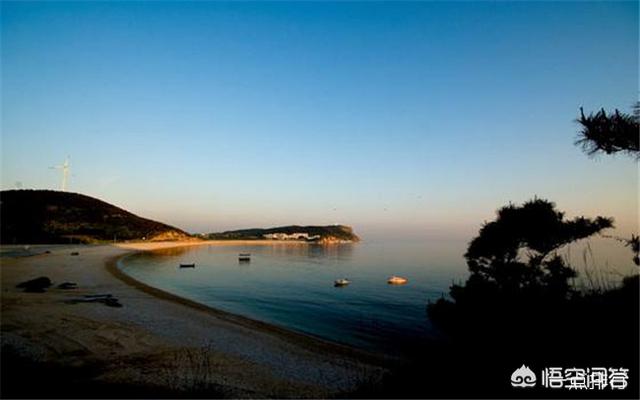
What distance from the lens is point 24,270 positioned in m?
33.8

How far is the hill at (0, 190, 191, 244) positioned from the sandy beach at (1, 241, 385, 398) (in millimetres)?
83235

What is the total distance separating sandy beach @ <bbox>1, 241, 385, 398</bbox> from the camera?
32.7 feet

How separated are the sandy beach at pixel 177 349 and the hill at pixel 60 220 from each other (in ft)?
273

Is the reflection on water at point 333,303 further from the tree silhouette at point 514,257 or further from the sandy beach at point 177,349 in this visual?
the tree silhouette at point 514,257

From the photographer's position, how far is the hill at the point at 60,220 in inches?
3693

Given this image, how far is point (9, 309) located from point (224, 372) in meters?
12.7

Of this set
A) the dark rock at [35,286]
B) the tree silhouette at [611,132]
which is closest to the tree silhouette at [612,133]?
the tree silhouette at [611,132]

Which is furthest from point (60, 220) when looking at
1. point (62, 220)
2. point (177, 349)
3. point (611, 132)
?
point (611, 132)

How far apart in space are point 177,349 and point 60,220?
119 metres

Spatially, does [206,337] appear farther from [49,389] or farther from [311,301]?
[311,301]

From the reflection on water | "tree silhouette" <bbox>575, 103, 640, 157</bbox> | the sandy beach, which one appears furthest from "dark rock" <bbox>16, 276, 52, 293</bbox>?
"tree silhouette" <bbox>575, 103, 640, 157</bbox>

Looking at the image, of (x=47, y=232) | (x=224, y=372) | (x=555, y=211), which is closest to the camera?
(x=224, y=372)

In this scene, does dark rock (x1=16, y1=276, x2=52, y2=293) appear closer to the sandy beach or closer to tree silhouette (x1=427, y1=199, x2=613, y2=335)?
the sandy beach

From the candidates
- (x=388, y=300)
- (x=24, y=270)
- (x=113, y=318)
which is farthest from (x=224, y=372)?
(x=24, y=270)
